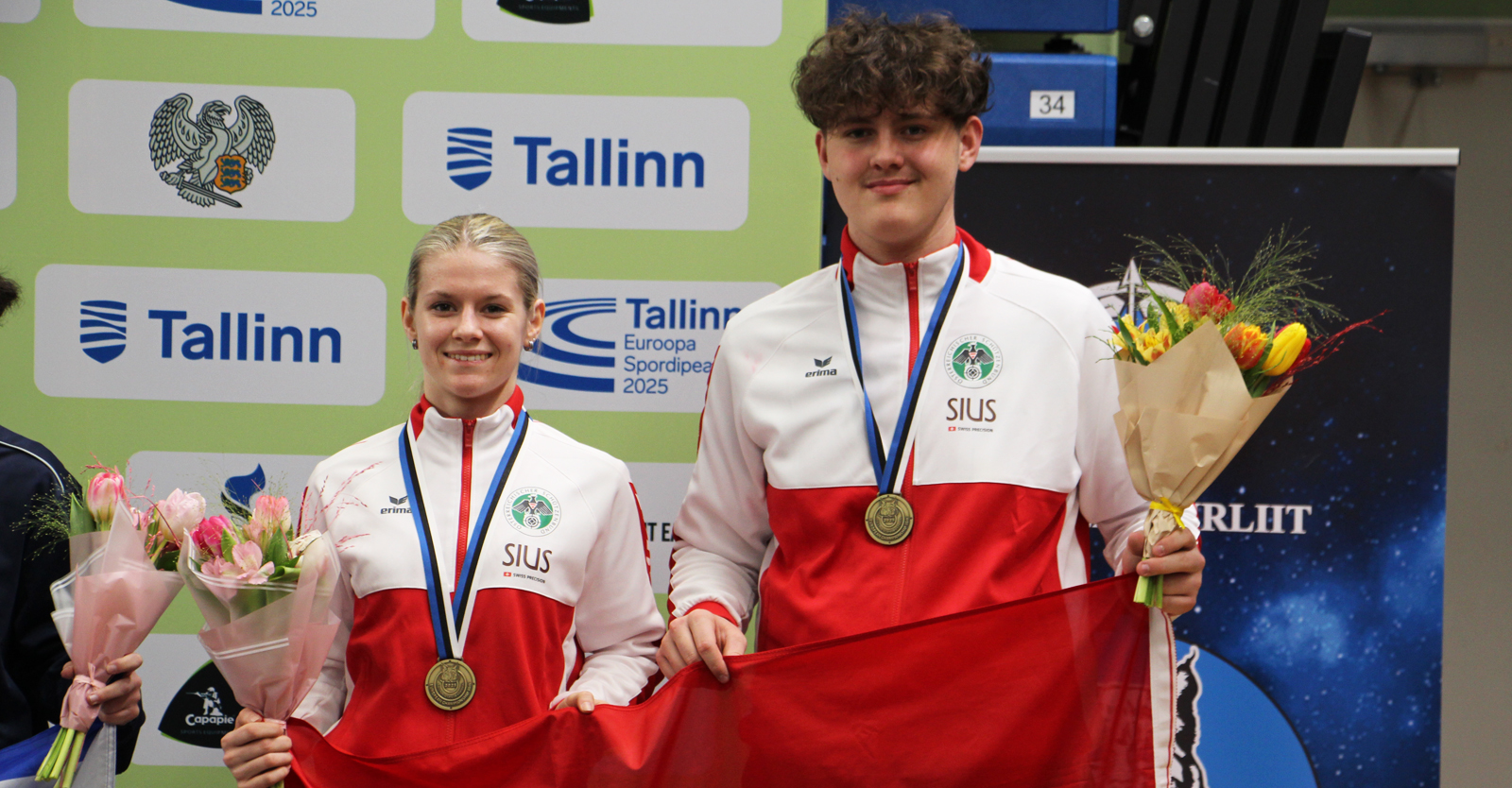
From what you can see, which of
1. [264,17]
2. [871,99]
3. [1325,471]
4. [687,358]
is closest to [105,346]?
[264,17]

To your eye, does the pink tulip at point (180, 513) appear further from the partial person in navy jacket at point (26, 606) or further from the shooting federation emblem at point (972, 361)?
the shooting federation emblem at point (972, 361)

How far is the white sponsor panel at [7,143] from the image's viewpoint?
9.43 feet

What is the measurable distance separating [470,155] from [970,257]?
147cm

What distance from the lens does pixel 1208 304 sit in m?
1.58

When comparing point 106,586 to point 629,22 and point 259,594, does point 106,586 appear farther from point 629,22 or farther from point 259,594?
point 629,22

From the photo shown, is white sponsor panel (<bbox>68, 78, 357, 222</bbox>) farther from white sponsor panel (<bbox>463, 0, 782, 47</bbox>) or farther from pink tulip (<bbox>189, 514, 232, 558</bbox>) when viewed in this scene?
pink tulip (<bbox>189, 514, 232, 558</bbox>)

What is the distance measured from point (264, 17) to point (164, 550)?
1.76 meters

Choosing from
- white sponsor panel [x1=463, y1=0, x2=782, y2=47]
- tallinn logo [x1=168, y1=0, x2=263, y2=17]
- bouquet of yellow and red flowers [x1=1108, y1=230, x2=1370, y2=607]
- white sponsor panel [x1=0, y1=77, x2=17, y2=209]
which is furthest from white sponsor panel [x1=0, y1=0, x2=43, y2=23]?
bouquet of yellow and red flowers [x1=1108, y1=230, x2=1370, y2=607]

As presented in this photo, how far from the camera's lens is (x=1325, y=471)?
108 inches

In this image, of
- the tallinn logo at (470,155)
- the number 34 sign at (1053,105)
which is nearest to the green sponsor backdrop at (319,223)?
the tallinn logo at (470,155)

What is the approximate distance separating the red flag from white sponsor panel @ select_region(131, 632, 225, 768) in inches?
52.6

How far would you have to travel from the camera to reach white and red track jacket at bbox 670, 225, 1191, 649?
74.8 inches

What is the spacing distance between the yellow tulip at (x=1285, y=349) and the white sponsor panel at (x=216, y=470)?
2.37m

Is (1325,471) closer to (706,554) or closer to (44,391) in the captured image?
(706,554)
